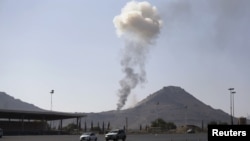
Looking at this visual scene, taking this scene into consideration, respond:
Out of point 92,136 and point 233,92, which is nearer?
point 92,136

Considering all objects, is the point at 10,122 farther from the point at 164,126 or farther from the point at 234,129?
the point at 234,129

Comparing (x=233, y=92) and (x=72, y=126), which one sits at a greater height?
(x=233, y=92)

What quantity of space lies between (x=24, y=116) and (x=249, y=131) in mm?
103178

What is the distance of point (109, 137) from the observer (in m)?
60.4

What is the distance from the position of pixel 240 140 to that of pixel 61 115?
10134cm

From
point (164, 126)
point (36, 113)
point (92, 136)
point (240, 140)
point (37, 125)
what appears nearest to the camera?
point (240, 140)

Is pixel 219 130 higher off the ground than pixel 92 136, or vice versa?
pixel 219 130

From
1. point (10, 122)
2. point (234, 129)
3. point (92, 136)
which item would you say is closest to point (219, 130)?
point (234, 129)

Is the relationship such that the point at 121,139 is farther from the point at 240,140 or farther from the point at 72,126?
the point at 72,126

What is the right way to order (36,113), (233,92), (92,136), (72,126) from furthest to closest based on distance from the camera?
(72,126)
(233,92)
(36,113)
(92,136)

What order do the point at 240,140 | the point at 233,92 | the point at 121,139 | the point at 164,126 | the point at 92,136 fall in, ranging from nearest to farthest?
1. the point at 240,140
2. the point at 92,136
3. the point at 121,139
4. the point at 233,92
5. the point at 164,126

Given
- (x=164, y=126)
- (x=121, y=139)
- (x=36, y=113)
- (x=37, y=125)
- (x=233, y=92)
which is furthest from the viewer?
(x=164, y=126)

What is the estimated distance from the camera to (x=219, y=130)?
13086mm

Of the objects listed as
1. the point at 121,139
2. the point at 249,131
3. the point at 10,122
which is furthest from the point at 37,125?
the point at 249,131
